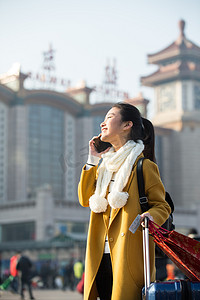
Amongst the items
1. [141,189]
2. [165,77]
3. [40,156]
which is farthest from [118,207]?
[165,77]

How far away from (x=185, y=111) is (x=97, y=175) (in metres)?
83.8

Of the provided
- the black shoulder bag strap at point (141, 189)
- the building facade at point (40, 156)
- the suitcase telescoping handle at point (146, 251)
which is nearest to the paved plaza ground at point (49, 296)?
the black shoulder bag strap at point (141, 189)

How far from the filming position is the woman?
3709mm

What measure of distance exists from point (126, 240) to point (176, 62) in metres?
89.9

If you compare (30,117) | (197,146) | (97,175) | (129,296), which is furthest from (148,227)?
(197,146)

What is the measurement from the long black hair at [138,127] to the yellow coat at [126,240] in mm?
357

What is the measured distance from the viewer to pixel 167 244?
145 inches

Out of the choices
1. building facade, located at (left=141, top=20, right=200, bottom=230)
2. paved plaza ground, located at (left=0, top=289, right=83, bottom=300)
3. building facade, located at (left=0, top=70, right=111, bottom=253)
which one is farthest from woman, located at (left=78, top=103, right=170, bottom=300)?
building facade, located at (left=141, top=20, right=200, bottom=230)

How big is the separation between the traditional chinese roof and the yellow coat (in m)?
87.3

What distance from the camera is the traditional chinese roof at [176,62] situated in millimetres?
89938

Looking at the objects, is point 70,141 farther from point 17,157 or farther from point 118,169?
point 118,169

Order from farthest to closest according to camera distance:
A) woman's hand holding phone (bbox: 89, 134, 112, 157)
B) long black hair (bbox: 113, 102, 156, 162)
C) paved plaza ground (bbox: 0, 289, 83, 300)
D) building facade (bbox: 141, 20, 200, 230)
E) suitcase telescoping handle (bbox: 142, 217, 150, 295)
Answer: building facade (bbox: 141, 20, 200, 230) → paved plaza ground (bbox: 0, 289, 83, 300) → woman's hand holding phone (bbox: 89, 134, 112, 157) → long black hair (bbox: 113, 102, 156, 162) → suitcase telescoping handle (bbox: 142, 217, 150, 295)

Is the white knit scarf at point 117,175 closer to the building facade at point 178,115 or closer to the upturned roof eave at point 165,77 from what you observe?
the building facade at point 178,115

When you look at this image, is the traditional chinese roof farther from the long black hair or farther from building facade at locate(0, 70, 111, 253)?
the long black hair
